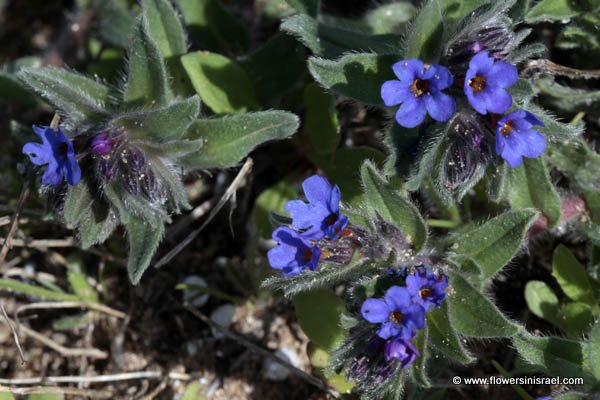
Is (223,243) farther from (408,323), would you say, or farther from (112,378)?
(408,323)

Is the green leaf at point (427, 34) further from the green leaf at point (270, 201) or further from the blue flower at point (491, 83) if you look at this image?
the green leaf at point (270, 201)

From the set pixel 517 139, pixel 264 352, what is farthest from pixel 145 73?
pixel 517 139

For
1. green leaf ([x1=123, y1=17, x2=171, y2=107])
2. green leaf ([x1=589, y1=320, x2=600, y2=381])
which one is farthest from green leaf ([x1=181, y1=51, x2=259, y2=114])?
green leaf ([x1=589, y1=320, x2=600, y2=381])

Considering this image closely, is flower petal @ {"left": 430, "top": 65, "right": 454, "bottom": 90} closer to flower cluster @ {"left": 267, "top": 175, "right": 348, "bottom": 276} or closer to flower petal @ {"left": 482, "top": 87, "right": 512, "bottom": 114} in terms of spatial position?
flower petal @ {"left": 482, "top": 87, "right": 512, "bottom": 114}

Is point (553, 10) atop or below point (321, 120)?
atop

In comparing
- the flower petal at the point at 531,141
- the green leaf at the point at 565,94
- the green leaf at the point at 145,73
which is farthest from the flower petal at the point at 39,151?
the green leaf at the point at 565,94

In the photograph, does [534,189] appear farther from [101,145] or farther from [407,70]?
[101,145]
